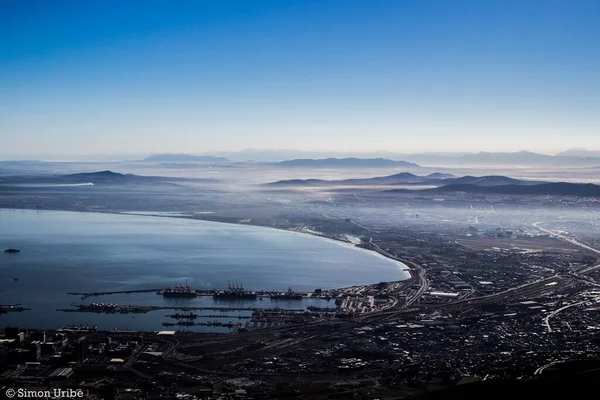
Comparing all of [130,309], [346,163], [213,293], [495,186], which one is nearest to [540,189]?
[495,186]

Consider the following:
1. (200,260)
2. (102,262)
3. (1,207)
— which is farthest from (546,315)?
(1,207)

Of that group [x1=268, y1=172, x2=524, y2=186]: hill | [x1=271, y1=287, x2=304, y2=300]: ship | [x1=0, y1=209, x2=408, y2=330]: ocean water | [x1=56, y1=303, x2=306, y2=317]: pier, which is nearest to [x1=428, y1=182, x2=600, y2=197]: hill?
[x1=268, y1=172, x2=524, y2=186]: hill

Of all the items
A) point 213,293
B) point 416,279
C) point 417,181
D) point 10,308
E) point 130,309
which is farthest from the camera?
point 417,181

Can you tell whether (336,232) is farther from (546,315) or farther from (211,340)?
(211,340)

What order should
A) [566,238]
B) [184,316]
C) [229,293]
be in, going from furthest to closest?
[566,238] < [229,293] < [184,316]

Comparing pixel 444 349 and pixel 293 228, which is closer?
pixel 444 349

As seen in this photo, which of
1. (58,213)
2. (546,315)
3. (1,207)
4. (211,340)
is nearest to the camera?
(211,340)

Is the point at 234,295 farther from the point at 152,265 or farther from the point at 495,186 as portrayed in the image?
the point at 495,186

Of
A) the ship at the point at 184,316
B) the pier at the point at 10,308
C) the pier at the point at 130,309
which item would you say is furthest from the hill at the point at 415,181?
the pier at the point at 10,308
